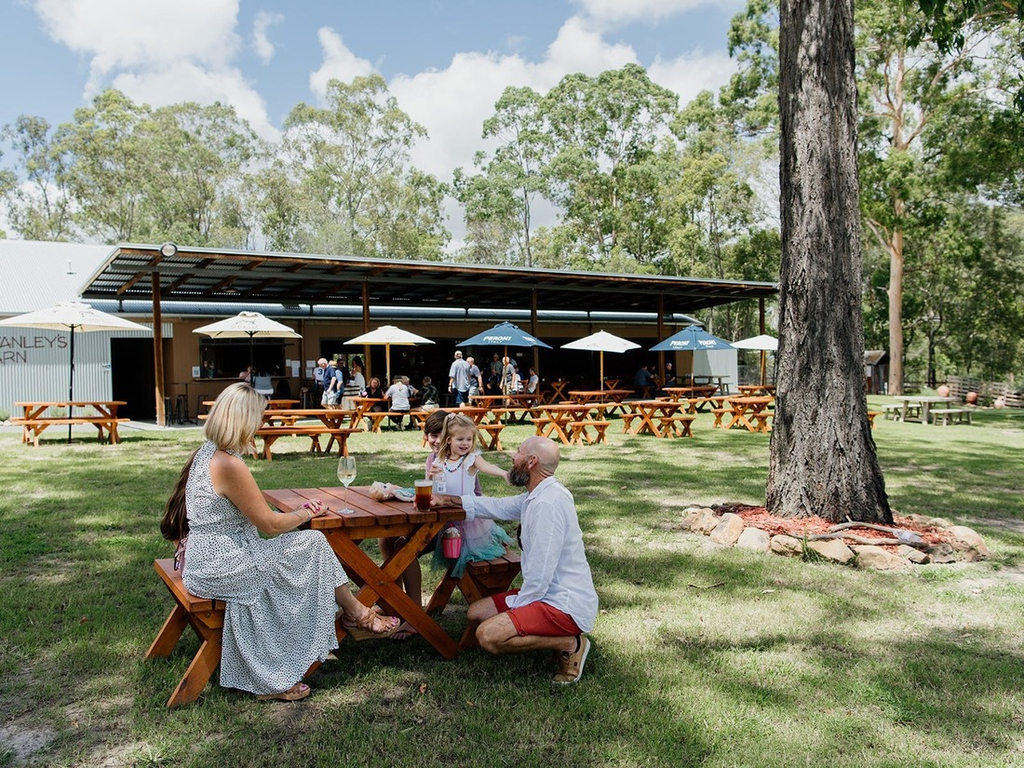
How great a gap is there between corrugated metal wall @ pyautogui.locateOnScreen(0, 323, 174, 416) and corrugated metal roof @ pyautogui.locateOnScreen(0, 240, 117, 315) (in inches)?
38.4

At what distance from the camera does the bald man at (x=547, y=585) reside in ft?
10.4

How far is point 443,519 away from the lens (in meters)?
3.43

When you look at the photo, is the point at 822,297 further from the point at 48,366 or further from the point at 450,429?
the point at 48,366

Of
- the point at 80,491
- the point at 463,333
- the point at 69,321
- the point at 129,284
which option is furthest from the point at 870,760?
the point at 463,333

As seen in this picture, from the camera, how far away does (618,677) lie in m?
3.36

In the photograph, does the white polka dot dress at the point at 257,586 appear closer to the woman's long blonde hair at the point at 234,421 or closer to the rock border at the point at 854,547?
the woman's long blonde hair at the point at 234,421

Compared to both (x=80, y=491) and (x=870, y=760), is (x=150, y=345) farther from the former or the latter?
(x=870, y=760)

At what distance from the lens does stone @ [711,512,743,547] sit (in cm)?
573

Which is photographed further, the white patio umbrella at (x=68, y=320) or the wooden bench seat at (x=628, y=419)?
the wooden bench seat at (x=628, y=419)

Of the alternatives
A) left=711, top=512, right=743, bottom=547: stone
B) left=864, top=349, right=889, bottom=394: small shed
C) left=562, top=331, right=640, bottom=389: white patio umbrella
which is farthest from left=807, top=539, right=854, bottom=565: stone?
left=864, top=349, right=889, bottom=394: small shed

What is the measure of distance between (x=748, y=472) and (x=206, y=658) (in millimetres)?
7422

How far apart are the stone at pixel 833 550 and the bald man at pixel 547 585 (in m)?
2.63

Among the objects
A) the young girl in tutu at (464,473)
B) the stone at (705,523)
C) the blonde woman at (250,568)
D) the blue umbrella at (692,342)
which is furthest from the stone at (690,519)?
the blue umbrella at (692,342)

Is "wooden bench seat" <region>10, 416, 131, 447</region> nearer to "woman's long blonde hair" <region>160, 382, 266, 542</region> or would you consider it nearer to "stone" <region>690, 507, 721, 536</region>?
"stone" <region>690, 507, 721, 536</region>
